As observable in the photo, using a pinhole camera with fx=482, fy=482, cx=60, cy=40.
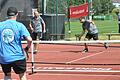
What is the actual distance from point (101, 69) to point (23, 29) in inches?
230

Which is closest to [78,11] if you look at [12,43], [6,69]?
[6,69]

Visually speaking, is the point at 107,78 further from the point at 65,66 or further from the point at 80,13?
the point at 80,13

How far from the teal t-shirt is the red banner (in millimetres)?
20187

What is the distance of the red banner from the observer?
29288mm

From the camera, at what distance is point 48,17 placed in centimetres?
2906

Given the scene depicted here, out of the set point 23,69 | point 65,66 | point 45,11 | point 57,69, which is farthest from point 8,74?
point 45,11

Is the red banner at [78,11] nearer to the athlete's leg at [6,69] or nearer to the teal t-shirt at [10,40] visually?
the athlete's leg at [6,69]

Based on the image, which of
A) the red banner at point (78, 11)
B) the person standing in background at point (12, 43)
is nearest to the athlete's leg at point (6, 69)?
the person standing in background at point (12, 43)

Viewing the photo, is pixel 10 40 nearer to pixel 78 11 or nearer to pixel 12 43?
pixel 12 43

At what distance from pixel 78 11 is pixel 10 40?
2092cm

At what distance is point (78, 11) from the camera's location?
2970 centimetres

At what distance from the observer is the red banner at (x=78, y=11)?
1153 inches

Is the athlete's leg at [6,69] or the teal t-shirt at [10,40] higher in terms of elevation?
the teal t-shirt at [10,40]

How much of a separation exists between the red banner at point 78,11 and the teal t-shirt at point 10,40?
20187mm
